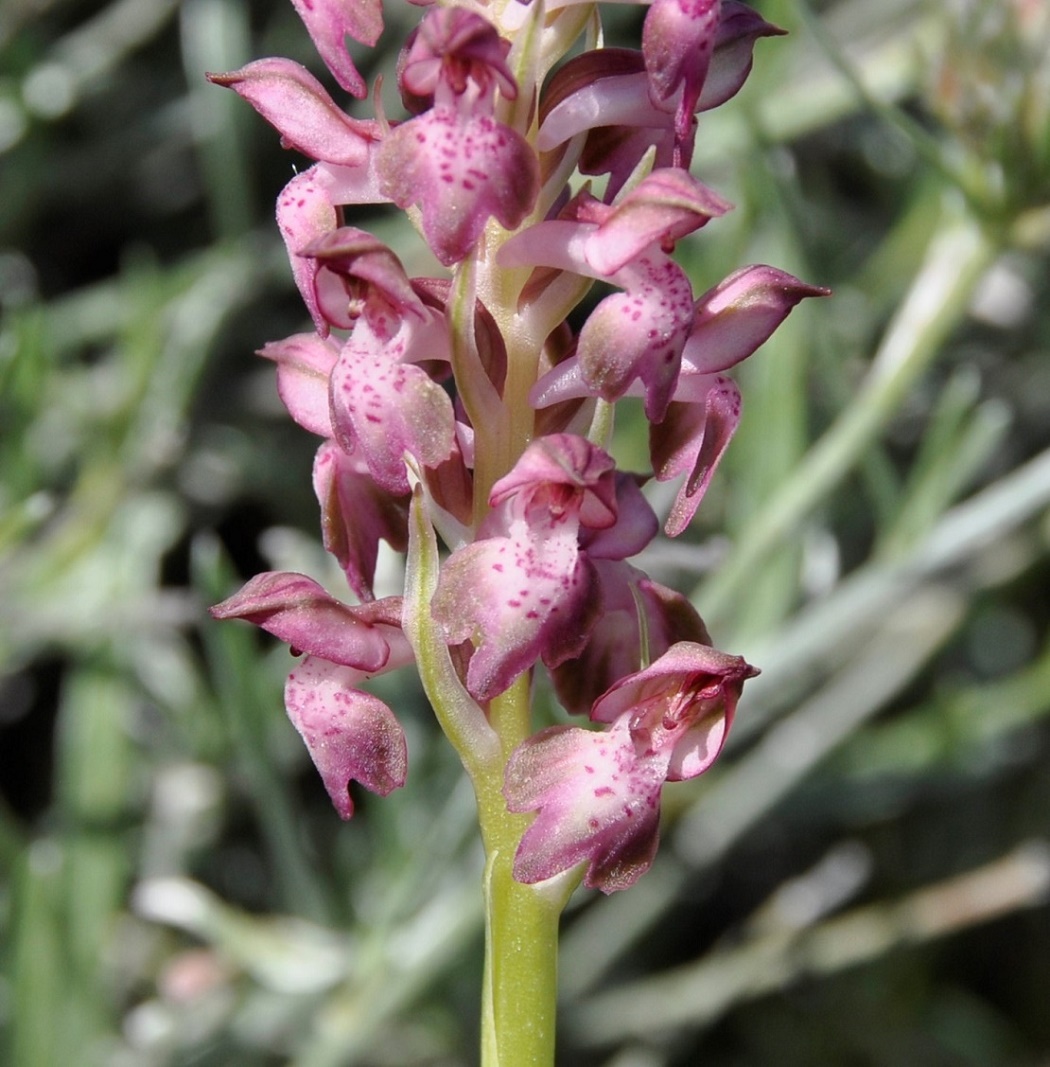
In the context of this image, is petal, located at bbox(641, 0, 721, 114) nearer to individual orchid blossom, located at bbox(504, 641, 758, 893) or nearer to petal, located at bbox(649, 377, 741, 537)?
petal, located at bbox(649, 377, 741, 537)

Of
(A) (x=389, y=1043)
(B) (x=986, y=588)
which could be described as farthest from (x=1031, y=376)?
(A) (x=389, y=1043)

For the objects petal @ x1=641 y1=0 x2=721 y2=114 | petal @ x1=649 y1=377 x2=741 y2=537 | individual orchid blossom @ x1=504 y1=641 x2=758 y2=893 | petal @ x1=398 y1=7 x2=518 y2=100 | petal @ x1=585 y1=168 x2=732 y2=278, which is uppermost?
petal @ x1=398 y1=7 x2=518 y2=100

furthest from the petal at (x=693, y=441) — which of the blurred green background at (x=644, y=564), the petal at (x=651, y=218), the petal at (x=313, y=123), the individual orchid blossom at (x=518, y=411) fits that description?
the blurred green background at (x=644, y=564)

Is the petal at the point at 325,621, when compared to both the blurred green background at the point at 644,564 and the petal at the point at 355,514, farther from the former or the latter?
the blurred green background at the point at 644,564

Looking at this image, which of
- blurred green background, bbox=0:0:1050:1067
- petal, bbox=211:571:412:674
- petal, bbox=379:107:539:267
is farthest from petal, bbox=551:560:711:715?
blurred green background, bbox=0:0:1050:1067

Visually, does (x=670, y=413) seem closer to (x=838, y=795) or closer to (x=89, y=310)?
(x=838, y=795)
